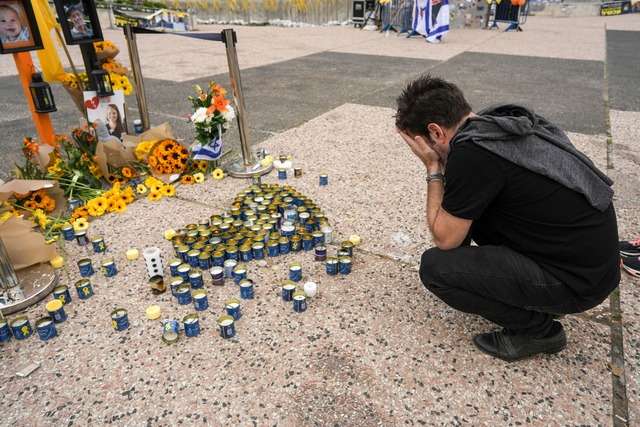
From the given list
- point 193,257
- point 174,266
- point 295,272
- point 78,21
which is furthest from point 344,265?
point 78,21

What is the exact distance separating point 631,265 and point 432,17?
493 inches

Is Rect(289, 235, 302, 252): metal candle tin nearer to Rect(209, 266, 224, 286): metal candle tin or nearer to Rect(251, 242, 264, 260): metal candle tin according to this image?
Rect(251, 242, 264, 260): metal candle tin

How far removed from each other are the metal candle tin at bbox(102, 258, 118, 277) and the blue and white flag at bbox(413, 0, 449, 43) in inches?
510

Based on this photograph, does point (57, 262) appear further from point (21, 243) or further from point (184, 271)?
point (184, 271)

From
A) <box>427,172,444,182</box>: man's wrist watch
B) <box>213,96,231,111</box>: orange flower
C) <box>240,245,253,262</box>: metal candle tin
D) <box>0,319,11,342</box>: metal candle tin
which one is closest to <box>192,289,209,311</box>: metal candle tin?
<box>240,245,253,262</box>: metal candle tin

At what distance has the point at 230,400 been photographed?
6.88 ft

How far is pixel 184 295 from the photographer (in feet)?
8.86

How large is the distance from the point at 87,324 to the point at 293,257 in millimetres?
1347

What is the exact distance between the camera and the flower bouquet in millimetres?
4066

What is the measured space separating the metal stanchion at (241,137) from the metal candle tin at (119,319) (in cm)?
210

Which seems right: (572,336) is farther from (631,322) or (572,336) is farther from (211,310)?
(211,310)

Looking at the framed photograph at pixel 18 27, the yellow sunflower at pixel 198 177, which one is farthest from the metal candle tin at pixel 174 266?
the framed photograph at pixel 18 27

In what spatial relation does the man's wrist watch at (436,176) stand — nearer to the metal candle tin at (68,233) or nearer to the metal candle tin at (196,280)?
the metal candle tin at (196,280)

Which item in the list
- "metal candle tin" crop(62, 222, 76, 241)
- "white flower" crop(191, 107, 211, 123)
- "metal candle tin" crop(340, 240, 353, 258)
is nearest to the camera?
"metal candle tin" crop(340, 240, 353, 258)
